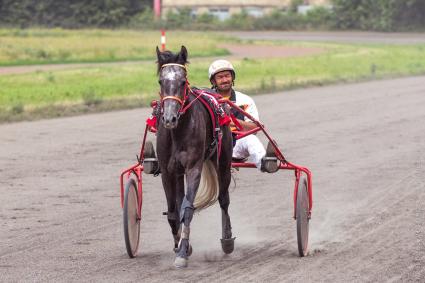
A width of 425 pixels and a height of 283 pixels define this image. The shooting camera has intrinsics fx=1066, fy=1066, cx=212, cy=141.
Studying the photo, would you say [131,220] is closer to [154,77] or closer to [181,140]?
[181,140]

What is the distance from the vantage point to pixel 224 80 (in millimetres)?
7465

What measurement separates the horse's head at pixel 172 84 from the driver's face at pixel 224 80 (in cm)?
112

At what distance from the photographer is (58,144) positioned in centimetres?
1327

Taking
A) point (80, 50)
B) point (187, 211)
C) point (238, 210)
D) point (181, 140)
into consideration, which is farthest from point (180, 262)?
point (80, 50)

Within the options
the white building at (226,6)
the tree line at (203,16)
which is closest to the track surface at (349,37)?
the tree line at (203,16)

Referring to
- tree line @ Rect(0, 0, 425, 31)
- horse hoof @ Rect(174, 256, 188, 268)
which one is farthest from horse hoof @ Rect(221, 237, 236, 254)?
tree line @ Rect(0, 0, 425, 31)

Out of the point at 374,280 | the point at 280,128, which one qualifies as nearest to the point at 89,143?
the point at 280,128

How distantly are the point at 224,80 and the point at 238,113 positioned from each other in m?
0.32

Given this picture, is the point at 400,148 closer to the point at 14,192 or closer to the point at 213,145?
the point at 14,192

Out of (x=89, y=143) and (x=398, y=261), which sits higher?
(x=398, y=261)

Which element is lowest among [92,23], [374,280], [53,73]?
[92,23]

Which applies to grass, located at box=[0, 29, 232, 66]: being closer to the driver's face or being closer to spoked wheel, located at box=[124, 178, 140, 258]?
the driver's face

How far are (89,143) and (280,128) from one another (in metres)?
2.97

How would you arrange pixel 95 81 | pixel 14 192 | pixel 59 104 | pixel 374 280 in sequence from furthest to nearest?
pixel 95 81 < pixel 59 104 < pixel 14 192 < pixel 374 280
